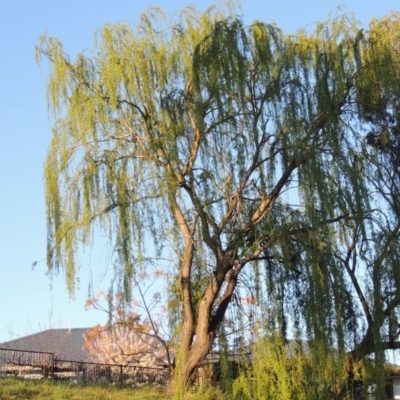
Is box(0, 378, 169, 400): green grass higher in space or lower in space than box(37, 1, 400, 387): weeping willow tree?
lower

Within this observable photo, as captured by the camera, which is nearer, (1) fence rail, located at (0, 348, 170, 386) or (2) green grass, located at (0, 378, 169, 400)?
(2) green grass, located at (0, 378, 169, 400)

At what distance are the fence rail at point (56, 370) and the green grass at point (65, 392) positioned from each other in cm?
122

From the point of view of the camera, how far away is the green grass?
881 centimetres

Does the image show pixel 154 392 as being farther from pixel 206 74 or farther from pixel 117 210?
pixel 206 74

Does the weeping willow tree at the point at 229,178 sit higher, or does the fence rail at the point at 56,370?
the weeping willow tree at the point at 229,178

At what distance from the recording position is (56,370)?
12000 mm

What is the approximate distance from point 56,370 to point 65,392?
9.42 ft

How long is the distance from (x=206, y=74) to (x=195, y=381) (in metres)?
4.23

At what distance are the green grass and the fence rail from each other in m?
1.22

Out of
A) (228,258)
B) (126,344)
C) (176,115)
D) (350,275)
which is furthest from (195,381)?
(126,344)

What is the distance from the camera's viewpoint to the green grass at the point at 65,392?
8.81 metres

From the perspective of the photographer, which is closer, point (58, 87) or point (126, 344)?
point (58, 87)

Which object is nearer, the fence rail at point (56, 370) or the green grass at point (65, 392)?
the green grass at point (65, 392)

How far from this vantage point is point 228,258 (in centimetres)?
1002
